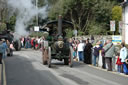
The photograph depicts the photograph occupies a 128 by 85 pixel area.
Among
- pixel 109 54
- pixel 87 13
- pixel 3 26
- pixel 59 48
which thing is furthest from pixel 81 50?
pixel 87 13

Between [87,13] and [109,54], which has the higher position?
[87,13]

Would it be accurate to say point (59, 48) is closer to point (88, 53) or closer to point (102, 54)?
point (102, 54)

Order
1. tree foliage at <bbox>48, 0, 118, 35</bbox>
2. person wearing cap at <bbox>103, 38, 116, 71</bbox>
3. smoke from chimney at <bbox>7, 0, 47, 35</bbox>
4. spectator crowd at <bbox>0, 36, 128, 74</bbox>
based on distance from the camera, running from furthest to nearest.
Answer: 1. tree foliage at <bbox>48, 0, 118, 35</bbox>
2. smoke from chimney at <bbox>7, 0, 47, 35</bbox>
3. person wearing cap at <bbox>103, 38, 116, 71</bbox>
4. spectator crowd at <bbox>0, 36, 128, 74</bbox>

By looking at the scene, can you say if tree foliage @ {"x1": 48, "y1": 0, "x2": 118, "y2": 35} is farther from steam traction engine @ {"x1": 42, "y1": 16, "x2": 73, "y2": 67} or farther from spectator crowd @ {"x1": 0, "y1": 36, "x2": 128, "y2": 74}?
steam traction engine @ {"x1": 42, "y1": 16, "x2": 73, "y2": 67}

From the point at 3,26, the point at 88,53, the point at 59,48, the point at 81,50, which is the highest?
the point at 3,26

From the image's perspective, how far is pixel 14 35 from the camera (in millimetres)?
31406

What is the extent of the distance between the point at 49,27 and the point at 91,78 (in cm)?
663

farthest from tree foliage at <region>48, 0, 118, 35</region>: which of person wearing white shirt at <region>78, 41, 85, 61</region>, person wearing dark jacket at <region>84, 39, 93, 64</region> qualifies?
person wearing dark jacket at <region>84, 39, 93, 64</region>

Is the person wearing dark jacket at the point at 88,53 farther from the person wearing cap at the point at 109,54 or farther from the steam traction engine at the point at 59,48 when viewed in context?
the person wearing cap at the point at 109,54

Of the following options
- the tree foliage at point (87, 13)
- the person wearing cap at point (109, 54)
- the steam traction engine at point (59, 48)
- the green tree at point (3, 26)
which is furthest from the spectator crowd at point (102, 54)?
the tree foliage at point (87, 13)

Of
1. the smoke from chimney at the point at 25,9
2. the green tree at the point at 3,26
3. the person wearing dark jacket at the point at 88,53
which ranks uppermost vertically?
the smoke from chimney at the point at 25,9

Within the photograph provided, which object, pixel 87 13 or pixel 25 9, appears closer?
pixel 25 9

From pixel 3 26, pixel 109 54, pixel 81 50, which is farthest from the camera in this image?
pixel 3 26

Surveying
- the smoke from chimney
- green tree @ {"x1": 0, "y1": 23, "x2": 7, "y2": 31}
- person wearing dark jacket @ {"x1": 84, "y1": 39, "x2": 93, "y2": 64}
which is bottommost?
person wearing dark jacket @ {"x1": 84, "y1": 39, "x2": 93, "y2": 64}
